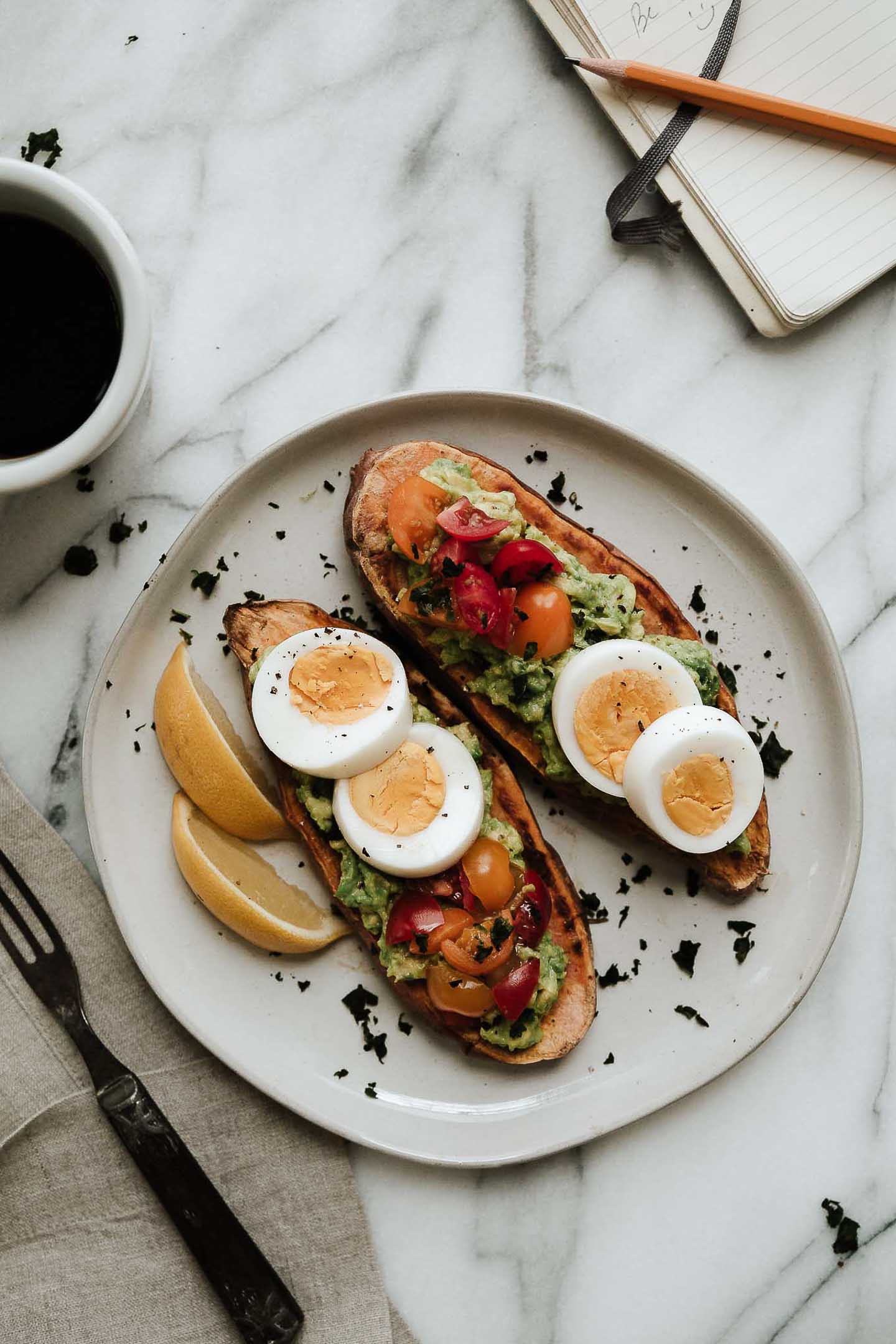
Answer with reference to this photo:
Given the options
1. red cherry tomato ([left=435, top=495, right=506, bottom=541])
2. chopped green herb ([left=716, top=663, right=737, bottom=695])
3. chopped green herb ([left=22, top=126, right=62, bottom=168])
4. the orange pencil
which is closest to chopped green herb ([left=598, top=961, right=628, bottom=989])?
chopped green herb ([left=716, top=663, right=737, bottom=695])

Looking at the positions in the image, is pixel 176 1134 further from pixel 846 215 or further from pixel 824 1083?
pixel 846 215

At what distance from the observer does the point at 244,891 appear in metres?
2.54

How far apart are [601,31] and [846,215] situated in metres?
0.82

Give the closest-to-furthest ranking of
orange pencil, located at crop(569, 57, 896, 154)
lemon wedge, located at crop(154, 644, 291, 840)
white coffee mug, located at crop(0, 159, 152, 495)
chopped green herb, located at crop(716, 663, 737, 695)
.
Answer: white coffee mug, located at crop(0, 159, 152, 495)
lemon wedge, located at crop(154, 644, 291, 840)
orange pencil, located at crop(569, 57, 896, 154)
chopped green herb, located at crop(716, 663, 737, 695)

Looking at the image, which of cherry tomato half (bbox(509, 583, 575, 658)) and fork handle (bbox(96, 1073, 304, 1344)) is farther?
fork handle (bbox(96, 1073, 304, 1344))

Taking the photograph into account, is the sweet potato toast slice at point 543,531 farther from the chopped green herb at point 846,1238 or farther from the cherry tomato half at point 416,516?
the chopped green herb at point 846,1238

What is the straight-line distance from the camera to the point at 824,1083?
9.02 feet

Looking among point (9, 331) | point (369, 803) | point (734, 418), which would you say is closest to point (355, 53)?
point (9, 331)

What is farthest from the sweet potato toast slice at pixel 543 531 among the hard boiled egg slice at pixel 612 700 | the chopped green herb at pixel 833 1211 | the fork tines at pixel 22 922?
the fork tines at pixel 22 922

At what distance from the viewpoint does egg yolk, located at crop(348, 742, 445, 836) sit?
93.8 inches

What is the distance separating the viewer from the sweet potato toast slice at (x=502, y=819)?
252 cm

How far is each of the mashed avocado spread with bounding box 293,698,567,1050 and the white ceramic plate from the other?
21 cm

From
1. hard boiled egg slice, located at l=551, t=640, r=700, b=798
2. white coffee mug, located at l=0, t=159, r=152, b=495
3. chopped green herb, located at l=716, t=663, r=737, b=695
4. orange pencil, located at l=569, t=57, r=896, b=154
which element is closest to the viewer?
white coffee mug, located at l=0, t=159, r=152, b=495

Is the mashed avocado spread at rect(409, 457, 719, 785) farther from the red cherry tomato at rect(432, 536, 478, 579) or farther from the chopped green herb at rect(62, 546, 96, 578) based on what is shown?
the chopped green herb at rect(62, 546, 96, 578)
